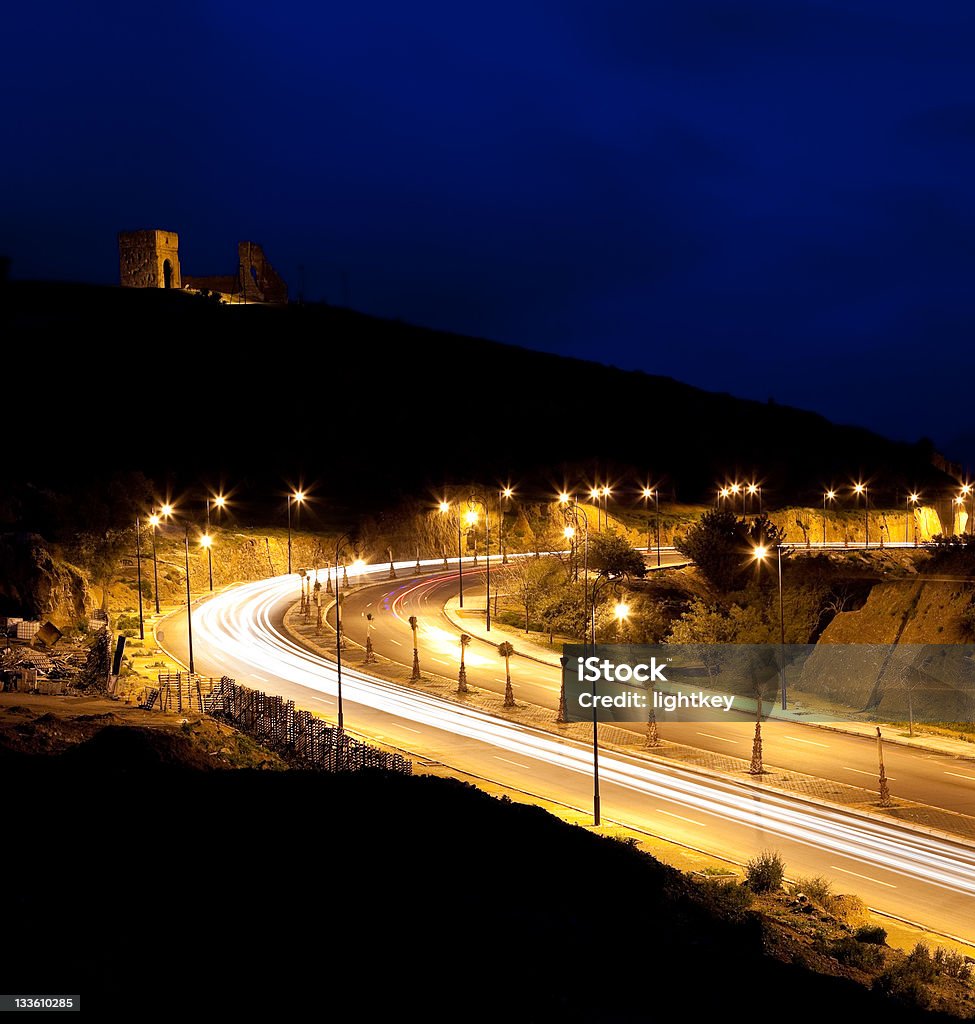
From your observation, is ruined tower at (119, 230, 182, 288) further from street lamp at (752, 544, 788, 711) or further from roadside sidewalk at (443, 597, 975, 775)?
street lamp at (752, 544, 788, 711)

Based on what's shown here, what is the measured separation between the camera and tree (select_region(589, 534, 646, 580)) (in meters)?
75.4

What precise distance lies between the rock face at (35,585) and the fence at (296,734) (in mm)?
19773

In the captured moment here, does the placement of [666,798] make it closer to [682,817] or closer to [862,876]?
[682,817]

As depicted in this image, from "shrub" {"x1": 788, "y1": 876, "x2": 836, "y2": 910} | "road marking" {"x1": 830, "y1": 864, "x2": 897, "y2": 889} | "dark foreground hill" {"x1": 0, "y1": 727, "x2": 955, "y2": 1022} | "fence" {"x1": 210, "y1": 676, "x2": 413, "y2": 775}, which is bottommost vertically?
"road marking" {"x1": 830, "y1": 864, "x2": 897, "y2": 889}

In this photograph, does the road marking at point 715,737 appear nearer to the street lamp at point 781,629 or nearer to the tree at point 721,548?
the street lamp at point 781,629

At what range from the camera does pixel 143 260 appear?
558 ft

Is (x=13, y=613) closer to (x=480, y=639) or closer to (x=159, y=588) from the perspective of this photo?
(x=159, y=588)

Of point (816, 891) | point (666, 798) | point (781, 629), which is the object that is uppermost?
point (781, 629)

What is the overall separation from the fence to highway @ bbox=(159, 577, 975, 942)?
387 cm

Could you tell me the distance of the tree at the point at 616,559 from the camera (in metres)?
75.4

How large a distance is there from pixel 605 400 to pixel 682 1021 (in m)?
151

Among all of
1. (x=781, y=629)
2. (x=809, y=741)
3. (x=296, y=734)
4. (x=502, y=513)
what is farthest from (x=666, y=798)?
(x=502, y=513)

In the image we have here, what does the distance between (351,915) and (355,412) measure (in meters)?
123

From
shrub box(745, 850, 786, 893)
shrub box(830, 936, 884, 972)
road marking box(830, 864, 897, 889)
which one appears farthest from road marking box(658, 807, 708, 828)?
shrub box(830, 936, 884, 972)
